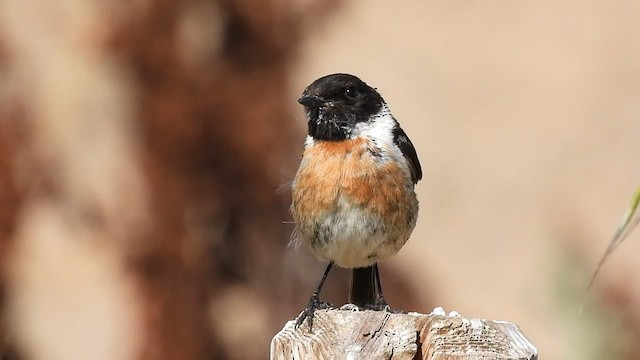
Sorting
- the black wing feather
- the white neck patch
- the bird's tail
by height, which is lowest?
the bird's tail

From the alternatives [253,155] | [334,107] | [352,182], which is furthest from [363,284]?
[253,155]

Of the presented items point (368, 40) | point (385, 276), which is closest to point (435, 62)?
point (368, 40)

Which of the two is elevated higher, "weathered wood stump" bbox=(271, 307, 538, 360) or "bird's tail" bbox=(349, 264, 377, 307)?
"weathered wood stump" bbox=(271, 307, 538, 360)

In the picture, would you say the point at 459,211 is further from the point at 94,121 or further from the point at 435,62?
the point at 94,121

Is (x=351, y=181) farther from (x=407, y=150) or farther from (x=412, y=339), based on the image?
(x=412, y=339)

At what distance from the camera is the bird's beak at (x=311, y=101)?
4828 millimetres

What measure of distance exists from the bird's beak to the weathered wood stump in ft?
5.90

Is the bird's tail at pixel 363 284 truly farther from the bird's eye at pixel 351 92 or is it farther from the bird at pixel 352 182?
the bird's eye at pixel 351 92

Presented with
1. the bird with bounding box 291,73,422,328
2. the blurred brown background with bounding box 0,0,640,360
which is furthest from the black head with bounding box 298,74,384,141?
the blurred brown background with bounding box 0,0,640,360

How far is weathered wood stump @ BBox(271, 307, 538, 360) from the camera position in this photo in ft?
9.88

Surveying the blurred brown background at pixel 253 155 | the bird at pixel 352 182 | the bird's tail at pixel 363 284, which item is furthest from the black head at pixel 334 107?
the blurred brown background at pixel 253 155

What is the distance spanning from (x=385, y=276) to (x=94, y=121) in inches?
90.2

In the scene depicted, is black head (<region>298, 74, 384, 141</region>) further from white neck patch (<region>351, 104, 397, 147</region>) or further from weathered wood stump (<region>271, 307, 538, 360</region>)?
weathered wood stump (<region>271, 307, 538, 360</region>)

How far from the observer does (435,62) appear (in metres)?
8.19
